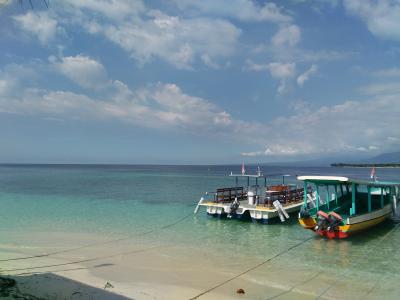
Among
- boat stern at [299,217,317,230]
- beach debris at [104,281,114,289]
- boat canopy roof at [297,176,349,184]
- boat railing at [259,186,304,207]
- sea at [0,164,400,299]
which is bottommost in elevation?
sea at [0,164,400,299]

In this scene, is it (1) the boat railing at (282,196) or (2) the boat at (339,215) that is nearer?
(2) the boat at (339,215)

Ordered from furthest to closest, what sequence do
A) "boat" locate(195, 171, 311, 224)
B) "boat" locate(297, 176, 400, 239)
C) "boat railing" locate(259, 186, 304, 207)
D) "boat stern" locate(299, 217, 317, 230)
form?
1. "boat railing" locate(259, 186, 304, 207)
2. "boat" locate(195, 171, 311, 224)
3. "boat stern" locate(299, 217, 317, 230)
4. "boat" locate(297, 176, 400, 239)

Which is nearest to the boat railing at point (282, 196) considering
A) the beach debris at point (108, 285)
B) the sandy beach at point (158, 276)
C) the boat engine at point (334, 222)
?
the boat engine at point (334, 222)

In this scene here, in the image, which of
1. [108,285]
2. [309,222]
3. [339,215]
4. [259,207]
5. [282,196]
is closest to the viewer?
[108,285]

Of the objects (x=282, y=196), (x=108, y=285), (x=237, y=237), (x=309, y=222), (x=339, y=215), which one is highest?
(x=282, y=196)

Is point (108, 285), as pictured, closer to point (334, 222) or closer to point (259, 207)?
point (334, 222)

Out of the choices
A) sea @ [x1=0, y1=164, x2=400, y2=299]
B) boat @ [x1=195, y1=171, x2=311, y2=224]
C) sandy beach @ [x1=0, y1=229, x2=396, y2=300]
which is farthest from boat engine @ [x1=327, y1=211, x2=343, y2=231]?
boat @ [x1=195, y1=171, x2=311, y2=224]

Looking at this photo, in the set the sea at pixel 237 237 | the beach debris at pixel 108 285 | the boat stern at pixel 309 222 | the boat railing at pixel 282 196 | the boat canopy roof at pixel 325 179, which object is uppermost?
the boat canopy roof at pixel 325 179

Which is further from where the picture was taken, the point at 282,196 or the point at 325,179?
the point at 282,196

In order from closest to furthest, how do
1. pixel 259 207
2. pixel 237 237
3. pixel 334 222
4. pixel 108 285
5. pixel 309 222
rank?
pixel 108 285 < pixel 334 222 < pixel 309 222 < pixel 237 237 < pixel 259 207

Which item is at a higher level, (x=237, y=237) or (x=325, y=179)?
(x=325, y=179)

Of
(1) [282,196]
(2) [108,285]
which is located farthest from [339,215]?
(2) [108,285]

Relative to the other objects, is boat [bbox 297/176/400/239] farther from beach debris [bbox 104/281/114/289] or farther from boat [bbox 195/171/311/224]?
beach debris [bbox 104/281/114/289]

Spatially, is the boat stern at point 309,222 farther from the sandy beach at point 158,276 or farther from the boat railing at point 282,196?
the boat railing at point 282,196
